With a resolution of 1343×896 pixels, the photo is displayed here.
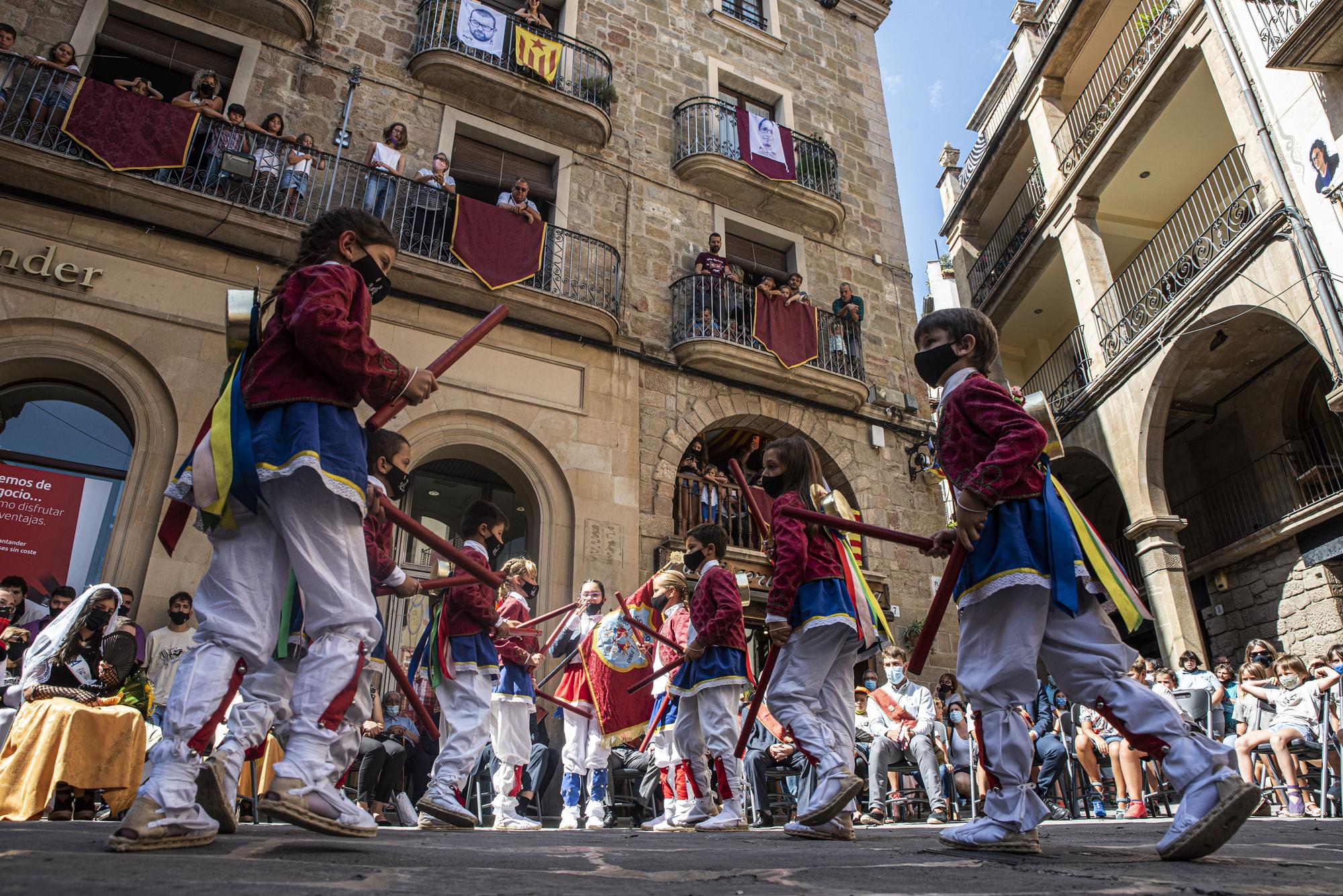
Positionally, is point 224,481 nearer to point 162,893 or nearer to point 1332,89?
point 162,893

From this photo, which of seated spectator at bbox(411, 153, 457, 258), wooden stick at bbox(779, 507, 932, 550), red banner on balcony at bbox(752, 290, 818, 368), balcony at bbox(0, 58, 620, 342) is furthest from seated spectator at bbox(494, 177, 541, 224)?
wooden stick at bbox(779, 507, 932, 550)

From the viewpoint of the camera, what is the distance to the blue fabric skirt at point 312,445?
2.69 meters

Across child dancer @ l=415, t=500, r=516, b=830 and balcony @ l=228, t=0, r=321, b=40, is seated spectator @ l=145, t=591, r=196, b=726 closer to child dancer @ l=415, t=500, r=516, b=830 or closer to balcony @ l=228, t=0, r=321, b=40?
child dancer @ l=415, t=500, r=516, b=830

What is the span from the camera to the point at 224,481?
268 centimetres

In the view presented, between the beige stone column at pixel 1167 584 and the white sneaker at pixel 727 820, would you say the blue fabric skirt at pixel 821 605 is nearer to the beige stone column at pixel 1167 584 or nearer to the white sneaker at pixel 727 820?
the white sneaker at pixel 727 820

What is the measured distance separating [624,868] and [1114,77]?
741 inches

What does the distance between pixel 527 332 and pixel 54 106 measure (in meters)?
5.53

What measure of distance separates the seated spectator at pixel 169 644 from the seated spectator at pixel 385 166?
501 centimetres

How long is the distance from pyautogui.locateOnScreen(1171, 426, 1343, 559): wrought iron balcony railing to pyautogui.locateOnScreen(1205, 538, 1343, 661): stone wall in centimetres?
73

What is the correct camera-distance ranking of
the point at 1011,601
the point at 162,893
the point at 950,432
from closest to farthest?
the point at 162,893
the point at 1011,601
the point at 950,432

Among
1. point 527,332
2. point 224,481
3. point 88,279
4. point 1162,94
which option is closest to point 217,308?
point 88,279

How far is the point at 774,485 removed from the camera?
4.84m

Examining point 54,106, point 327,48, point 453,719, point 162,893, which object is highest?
point 327,48

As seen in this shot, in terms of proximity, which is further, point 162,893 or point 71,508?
point 71,508
